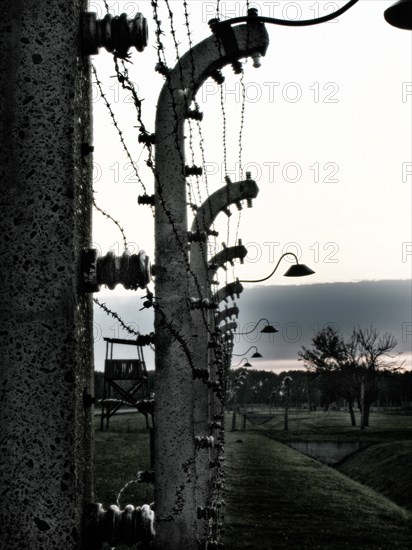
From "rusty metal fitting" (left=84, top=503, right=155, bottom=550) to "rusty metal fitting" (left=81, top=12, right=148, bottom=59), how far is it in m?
1.19

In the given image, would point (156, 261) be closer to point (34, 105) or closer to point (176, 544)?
point (176, 544)

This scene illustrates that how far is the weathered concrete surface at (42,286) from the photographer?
143 centimetres

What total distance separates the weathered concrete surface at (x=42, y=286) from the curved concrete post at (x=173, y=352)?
6.50 ft

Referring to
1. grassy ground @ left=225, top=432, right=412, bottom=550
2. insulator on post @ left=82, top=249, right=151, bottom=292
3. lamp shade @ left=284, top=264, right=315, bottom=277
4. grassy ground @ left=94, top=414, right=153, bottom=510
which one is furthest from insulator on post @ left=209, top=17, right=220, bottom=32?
lamp shade @ left=284, top=264, right=315, bottom=277

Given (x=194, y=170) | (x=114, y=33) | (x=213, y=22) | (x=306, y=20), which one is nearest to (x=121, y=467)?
(x=194, y=170)

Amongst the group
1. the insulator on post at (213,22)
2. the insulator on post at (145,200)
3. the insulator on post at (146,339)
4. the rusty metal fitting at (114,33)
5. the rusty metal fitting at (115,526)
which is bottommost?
the rusty metal fitting at (115,526)

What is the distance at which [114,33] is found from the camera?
1628 mm

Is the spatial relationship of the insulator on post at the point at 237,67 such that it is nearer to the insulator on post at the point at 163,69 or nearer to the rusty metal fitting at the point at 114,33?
the insulator on post at the point at 163,69

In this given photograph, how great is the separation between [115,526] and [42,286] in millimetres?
629

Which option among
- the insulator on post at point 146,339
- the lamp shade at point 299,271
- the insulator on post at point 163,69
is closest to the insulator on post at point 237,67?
the insulator on post at point 163,69

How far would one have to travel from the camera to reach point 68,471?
4.76ft

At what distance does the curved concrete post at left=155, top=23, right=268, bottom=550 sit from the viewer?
376 cm

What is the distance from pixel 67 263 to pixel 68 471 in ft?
1.64

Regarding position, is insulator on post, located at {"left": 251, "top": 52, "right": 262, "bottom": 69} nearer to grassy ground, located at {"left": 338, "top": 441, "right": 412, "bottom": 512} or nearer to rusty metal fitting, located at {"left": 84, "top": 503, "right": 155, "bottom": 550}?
rusty metal fitting, located at {"left": 84, "top": 503, "right": 155, "bottom": 550}
